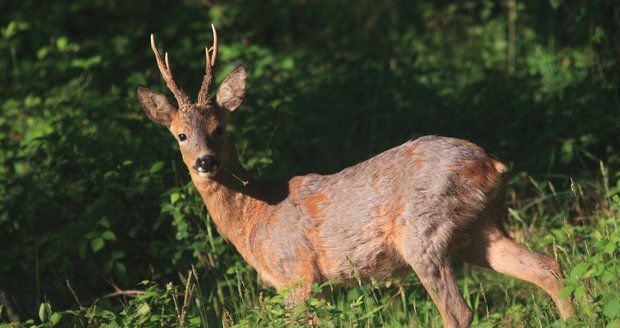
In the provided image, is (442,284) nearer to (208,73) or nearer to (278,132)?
(208,73)

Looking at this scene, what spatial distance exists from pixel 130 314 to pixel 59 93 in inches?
147

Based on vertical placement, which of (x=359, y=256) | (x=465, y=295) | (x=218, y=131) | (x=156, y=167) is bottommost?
(x=465, y=295)

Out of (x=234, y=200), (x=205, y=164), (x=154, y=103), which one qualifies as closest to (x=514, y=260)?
(x=234, y=200)

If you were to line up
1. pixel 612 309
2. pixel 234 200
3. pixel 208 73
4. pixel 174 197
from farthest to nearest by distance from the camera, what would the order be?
pixel 174 197 → pixel 234 200 → pixel 208 73 → pixel 612 309

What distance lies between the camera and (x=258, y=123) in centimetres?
631

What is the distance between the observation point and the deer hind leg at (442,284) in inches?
174

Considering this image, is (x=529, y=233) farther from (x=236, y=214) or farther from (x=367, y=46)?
(x=367, y=46)

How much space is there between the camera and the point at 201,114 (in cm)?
499

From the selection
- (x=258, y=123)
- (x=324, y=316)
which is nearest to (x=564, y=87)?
(x=258, y=123)

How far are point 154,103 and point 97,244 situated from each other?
0.88 meters

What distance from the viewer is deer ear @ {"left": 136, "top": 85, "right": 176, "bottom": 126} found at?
513cm

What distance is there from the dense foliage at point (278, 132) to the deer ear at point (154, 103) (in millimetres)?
516

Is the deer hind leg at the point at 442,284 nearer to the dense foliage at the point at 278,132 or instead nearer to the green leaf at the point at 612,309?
the dense foliage at the point at 278,132

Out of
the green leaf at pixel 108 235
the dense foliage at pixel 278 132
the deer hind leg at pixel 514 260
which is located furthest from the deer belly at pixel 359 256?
the green leaf at pixel 108 235
